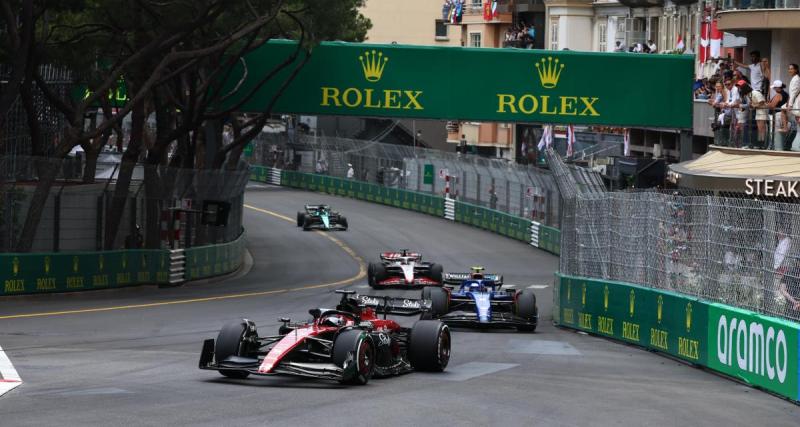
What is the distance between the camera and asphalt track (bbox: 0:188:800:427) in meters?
13.2

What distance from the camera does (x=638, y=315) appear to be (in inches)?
882

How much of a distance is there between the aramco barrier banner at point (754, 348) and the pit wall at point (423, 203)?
3064cm

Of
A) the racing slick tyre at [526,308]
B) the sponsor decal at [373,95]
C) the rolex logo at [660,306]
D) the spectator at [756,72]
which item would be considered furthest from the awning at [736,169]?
the sponsor decal at [373,95]

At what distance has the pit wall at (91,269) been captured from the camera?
3028cm

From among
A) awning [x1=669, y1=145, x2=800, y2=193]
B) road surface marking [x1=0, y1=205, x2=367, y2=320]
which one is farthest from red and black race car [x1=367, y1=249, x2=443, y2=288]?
awning [x1=669, y1=145, x2=800, y2=193]

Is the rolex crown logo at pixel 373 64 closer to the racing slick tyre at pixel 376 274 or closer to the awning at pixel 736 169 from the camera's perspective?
the racing slick tyre at pixel 376 274

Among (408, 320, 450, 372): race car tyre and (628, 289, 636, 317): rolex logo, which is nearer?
(408, 320, 450, 372): race car tyre

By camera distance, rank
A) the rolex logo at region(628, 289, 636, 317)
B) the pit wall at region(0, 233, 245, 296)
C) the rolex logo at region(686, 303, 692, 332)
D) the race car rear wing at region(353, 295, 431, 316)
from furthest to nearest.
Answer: the pit wall at region(0, 233, 245, 296), the rolex logo at region(628, 289, 636, 317), the rolex logo at region(686, 303, 692, 332), the race car rear wing at region(353, 295, 431, 316)

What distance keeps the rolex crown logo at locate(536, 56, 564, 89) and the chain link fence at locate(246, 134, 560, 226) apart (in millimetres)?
9324

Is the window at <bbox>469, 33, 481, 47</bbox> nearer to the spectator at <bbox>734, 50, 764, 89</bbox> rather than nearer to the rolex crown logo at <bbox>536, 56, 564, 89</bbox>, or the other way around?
the rolex crown logo at <bbox>536, 56, 564, 89</bbox>

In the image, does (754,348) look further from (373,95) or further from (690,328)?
(373,95)

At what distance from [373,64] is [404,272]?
784 cm

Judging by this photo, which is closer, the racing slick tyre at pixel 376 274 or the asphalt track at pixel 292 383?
the asphalt track at pixel 292 383

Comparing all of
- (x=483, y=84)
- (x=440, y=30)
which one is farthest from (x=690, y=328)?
(x=440, y=30)
